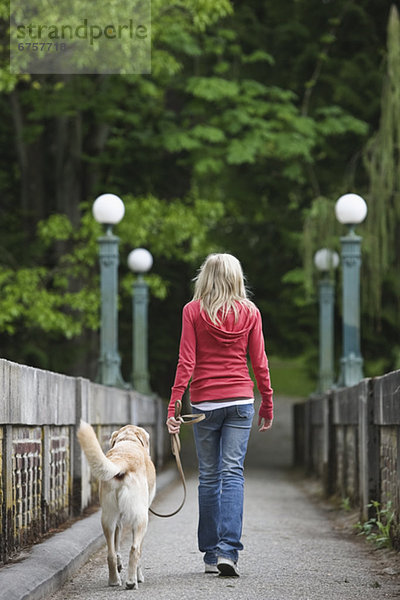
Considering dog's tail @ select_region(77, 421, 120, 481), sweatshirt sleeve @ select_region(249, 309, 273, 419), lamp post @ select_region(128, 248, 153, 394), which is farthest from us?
lamp post @ select_region(128, 248, 153, 394)

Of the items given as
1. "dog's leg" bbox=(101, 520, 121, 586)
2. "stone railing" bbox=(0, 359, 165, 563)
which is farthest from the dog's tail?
"stone railing" bbox=(0, 359, 165, 563)

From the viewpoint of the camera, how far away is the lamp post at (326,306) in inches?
806

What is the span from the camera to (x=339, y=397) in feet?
43.7

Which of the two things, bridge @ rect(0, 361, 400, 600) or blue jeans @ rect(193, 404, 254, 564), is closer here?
bridge @ rect(0, 361, 400, 600)

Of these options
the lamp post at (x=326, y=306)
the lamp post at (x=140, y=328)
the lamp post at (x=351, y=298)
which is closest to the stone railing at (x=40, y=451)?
the lamp post at (x=351, y=298)

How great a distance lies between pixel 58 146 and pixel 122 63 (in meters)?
5.03

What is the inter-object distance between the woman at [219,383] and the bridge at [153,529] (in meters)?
0.42

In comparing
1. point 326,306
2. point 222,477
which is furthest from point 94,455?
point 326,306

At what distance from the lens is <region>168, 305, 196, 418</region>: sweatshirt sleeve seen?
271 inches

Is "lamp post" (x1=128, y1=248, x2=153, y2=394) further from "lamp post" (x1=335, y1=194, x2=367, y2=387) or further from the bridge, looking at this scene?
the bridge

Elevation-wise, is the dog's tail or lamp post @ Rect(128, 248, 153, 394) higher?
lamp post @ Rect(128, 248, 153, 394)

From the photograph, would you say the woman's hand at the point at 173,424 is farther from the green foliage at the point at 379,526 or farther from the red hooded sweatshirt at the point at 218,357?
the green foliage at the point at 379,526

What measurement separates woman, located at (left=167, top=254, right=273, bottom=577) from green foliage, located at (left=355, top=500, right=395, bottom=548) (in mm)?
1876

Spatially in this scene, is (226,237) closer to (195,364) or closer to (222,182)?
(222,182)
